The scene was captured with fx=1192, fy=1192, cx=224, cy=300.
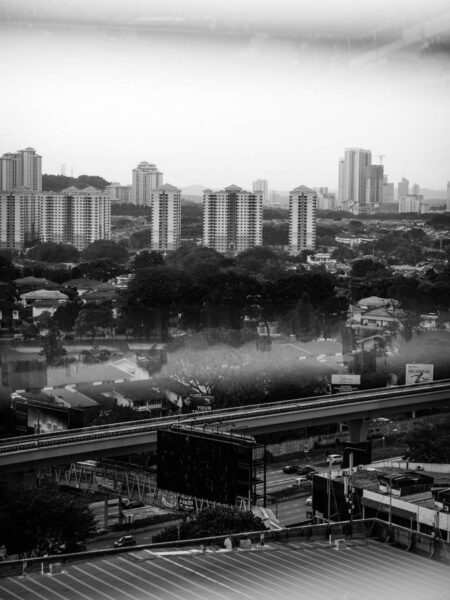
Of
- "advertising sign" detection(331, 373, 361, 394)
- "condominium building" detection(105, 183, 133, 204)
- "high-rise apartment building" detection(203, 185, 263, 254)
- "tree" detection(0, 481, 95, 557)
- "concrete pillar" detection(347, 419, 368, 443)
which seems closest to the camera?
A: "tree" detection(0, 481, 95, 557)

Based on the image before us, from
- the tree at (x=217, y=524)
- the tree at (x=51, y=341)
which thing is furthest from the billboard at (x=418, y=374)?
the tree at (x=217, y=524)

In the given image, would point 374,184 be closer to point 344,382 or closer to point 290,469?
point 344,382

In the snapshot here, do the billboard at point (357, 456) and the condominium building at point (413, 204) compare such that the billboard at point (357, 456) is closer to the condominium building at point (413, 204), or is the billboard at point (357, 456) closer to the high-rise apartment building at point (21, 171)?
the high-rise apartment building at point (21, 171)

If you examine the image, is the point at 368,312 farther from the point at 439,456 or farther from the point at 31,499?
the point at 31,499

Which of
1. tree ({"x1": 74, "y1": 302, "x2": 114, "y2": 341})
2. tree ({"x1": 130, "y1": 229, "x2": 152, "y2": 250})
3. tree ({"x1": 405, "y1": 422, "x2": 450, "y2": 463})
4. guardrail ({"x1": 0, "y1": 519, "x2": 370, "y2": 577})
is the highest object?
tree ({"x1": 130, "y1": 229, "x2": 152, "y2": 250})

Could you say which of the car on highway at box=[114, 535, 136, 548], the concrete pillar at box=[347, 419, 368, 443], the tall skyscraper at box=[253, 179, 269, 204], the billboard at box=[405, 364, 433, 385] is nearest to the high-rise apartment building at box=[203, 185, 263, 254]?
the tall skyscraper at box=[253, 179, 269, 204]

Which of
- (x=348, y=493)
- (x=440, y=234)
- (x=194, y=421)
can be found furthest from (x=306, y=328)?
(x=348, y=493)

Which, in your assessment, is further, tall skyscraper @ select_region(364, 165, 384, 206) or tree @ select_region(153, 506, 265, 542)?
tall skyscraper @ select_region(364, 165, 384, 206)

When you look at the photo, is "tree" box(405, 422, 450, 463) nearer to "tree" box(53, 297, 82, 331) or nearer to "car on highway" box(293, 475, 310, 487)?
"car on highway" box(293, 475, 310, 487)
